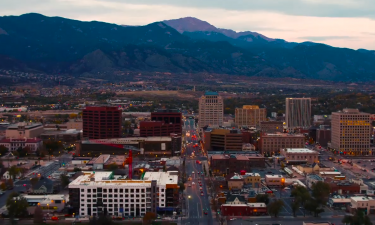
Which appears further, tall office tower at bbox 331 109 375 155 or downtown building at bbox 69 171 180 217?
tall office tower at bbox 331 109 375 155

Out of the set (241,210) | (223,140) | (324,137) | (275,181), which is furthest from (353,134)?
(241,210)

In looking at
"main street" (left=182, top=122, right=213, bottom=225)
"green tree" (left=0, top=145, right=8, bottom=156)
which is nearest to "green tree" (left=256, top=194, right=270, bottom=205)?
"main street" (left=182, top=122, right=213, bottom=225)

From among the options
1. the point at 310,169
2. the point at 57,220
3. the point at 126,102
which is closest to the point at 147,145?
the point at 310,169

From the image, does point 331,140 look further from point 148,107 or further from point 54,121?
point 148,107

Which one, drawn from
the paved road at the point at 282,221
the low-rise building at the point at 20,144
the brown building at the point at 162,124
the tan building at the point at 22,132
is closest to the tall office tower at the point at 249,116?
the brown building at the point at 162,124

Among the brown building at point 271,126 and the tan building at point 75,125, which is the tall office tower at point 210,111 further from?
the tan building at point 75,125

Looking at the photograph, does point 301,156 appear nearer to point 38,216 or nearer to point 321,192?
point 321,192

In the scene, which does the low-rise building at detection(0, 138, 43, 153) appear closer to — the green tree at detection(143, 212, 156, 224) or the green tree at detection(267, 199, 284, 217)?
the green tree at detection(143, 212, 156, 224)
